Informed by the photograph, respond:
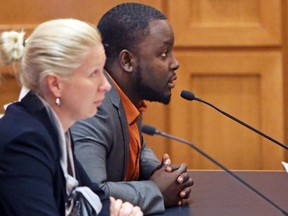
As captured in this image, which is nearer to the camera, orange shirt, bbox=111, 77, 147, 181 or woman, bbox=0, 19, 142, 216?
woman, bbox=0, 19, 142, 216

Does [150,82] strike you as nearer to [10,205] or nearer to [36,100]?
[36,100]

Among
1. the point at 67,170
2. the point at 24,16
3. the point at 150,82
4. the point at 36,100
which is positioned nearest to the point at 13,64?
the point at 36,100

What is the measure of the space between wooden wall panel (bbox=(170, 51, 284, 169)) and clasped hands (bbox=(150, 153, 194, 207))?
112cm

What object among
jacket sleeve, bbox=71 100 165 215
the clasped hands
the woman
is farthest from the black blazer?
the clasped hands

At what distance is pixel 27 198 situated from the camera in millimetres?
1355

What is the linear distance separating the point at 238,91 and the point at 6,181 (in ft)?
5.94

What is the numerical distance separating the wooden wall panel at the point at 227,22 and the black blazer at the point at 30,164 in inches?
64.4

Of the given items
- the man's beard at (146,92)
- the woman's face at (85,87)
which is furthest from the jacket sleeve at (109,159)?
the woman's face at (85,87)

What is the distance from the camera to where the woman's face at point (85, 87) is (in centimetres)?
149

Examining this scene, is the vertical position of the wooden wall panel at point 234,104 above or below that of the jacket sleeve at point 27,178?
below

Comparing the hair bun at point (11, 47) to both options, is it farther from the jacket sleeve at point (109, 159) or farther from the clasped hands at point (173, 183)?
the clasped hands at point (173, 183)

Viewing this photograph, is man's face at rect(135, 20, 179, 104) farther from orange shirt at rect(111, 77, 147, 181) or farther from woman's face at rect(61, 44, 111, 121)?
woman's face at rect(61, 44, 111, 121)

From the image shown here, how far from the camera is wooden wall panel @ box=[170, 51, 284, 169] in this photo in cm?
303

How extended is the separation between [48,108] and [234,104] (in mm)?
1660
